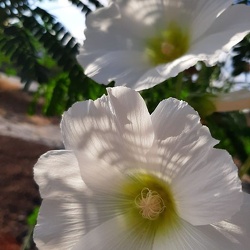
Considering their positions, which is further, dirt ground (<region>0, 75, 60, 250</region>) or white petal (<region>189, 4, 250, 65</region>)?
dirt ground (<region>0, 75, 60, 250</region>)

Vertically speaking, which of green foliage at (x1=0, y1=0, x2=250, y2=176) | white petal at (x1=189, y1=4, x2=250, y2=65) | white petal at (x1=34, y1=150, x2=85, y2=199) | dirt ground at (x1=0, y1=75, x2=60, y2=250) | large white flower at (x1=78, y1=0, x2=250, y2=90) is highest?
white petal at (x1=189, y1=4, x2=250, y2=65)

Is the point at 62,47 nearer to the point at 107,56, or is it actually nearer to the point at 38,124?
the point at 107,56

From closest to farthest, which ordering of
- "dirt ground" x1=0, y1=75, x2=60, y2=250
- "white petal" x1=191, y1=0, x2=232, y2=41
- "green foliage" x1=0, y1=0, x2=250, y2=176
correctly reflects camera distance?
"white petal" x1=191, y1=0, x2=232, y2=41 → "green foliage" x1=0, y1=0, x2=250, y2=176 → "dirt ground" x1=0, y1=75, x2=60, y2=250

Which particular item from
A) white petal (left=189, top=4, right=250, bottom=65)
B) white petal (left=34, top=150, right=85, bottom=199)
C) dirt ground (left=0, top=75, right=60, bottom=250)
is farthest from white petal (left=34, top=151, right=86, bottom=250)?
dirt ground (left=0, top=75, right=60, bottom=250)

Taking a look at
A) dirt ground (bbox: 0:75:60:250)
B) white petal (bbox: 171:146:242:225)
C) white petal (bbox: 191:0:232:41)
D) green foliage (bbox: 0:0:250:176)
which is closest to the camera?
white petal (bbox: 171:146:242:225)

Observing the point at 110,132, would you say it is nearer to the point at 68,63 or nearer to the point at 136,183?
the point at 136,183

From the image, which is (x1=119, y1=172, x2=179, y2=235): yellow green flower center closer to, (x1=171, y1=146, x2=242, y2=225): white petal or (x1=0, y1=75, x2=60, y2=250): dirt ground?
(x1=171, y1=146, x2=242, y2=225): white petal

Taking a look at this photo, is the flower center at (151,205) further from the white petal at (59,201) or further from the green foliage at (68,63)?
the green foliage at (68,63)
